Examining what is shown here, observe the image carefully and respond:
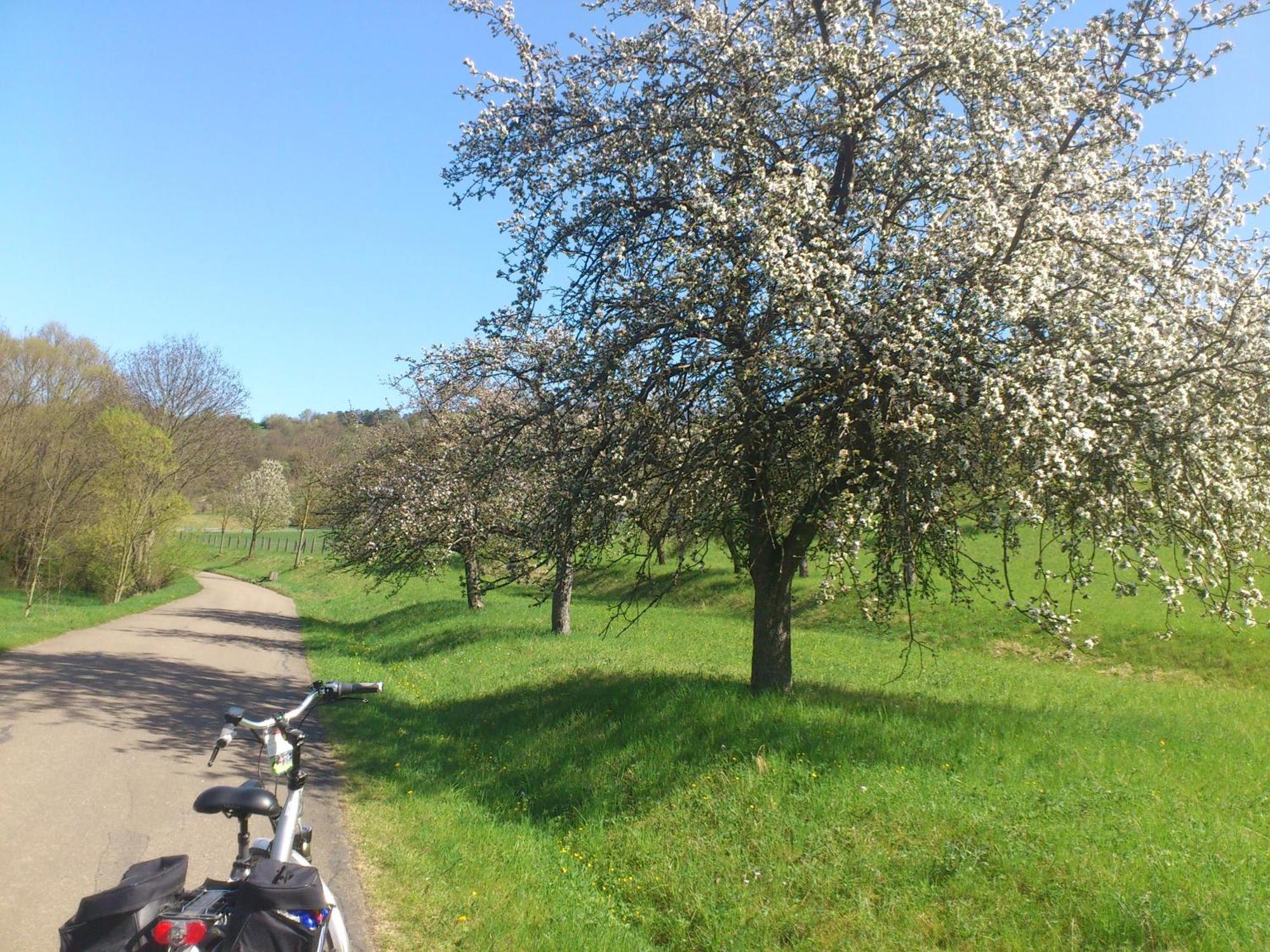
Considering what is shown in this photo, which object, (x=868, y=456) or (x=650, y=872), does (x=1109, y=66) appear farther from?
(x=650, y=872)

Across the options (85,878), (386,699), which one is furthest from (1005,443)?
(386,699)

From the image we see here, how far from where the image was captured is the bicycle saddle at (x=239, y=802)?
3525mm

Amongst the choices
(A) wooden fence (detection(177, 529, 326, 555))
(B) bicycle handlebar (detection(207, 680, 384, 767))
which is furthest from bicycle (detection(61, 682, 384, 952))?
(A) wooden fence (detection(177, 529, 326, 555))

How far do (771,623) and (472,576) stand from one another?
11799 mm

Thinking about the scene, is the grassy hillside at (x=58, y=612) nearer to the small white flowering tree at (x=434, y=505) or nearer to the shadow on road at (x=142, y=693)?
the shadow on road at (x=142, y=693)

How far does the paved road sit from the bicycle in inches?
79.1

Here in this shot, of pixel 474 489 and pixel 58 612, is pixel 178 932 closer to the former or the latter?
pixel 474 489

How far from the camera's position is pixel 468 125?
32.1 feet

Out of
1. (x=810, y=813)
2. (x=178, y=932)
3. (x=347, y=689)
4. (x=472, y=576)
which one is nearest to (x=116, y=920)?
(x=178, y=932)

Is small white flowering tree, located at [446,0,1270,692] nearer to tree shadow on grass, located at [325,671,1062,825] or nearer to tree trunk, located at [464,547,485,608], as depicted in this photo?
tree shadow on grass, located at [325,671,1062,825]

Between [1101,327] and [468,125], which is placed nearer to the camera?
[1101,327]

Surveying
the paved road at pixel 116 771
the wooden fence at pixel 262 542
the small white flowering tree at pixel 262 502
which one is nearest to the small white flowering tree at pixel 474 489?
the paved road at pixel 116 771

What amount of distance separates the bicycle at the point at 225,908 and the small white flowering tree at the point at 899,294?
540 cm

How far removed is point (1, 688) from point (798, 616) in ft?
72.9
